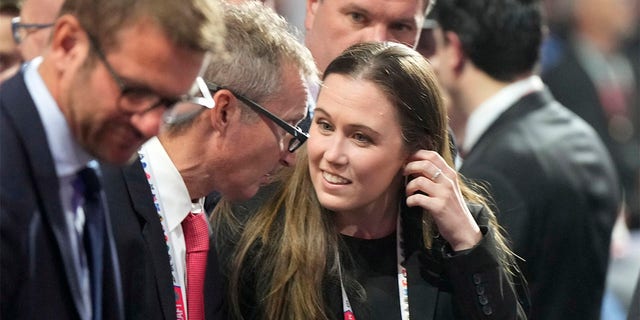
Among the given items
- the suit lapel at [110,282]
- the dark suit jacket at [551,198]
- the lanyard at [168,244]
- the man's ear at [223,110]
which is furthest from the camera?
the dark suit jacket at [551,198]

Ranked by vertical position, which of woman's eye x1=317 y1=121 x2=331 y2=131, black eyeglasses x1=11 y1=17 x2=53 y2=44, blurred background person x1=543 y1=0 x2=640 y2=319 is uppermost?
woman's eye x1=317 y1=121 x2=331 y2=131

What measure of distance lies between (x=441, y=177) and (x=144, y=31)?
131 cm

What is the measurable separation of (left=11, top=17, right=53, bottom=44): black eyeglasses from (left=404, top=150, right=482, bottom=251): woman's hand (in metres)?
1.53

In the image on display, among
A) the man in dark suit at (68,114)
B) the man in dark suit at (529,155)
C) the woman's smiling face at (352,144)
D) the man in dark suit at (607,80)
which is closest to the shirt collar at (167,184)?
the woman's smiling face at (352,144)

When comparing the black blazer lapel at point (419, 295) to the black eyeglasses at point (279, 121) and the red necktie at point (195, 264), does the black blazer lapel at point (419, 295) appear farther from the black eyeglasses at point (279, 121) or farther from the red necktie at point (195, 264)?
the red necktie at point (195, 264)

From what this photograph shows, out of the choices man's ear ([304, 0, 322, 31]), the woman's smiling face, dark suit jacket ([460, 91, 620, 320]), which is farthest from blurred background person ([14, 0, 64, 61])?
dark suit jacket ([460, 91, 620, 320])

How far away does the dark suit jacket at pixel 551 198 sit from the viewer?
4.73 m

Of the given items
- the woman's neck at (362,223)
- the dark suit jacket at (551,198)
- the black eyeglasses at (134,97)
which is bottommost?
the dark suit jacket at (551,198)

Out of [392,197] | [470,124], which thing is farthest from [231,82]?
[470,124]

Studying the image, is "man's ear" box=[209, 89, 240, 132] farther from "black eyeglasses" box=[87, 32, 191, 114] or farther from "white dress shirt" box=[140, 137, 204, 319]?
"black eyeglasses" box=[87, 32, 191, 114]

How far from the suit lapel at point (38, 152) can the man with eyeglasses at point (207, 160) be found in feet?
1.79

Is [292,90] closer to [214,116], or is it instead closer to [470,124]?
[214,116]

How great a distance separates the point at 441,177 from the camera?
11.2ft

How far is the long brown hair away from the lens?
3.36 metres
